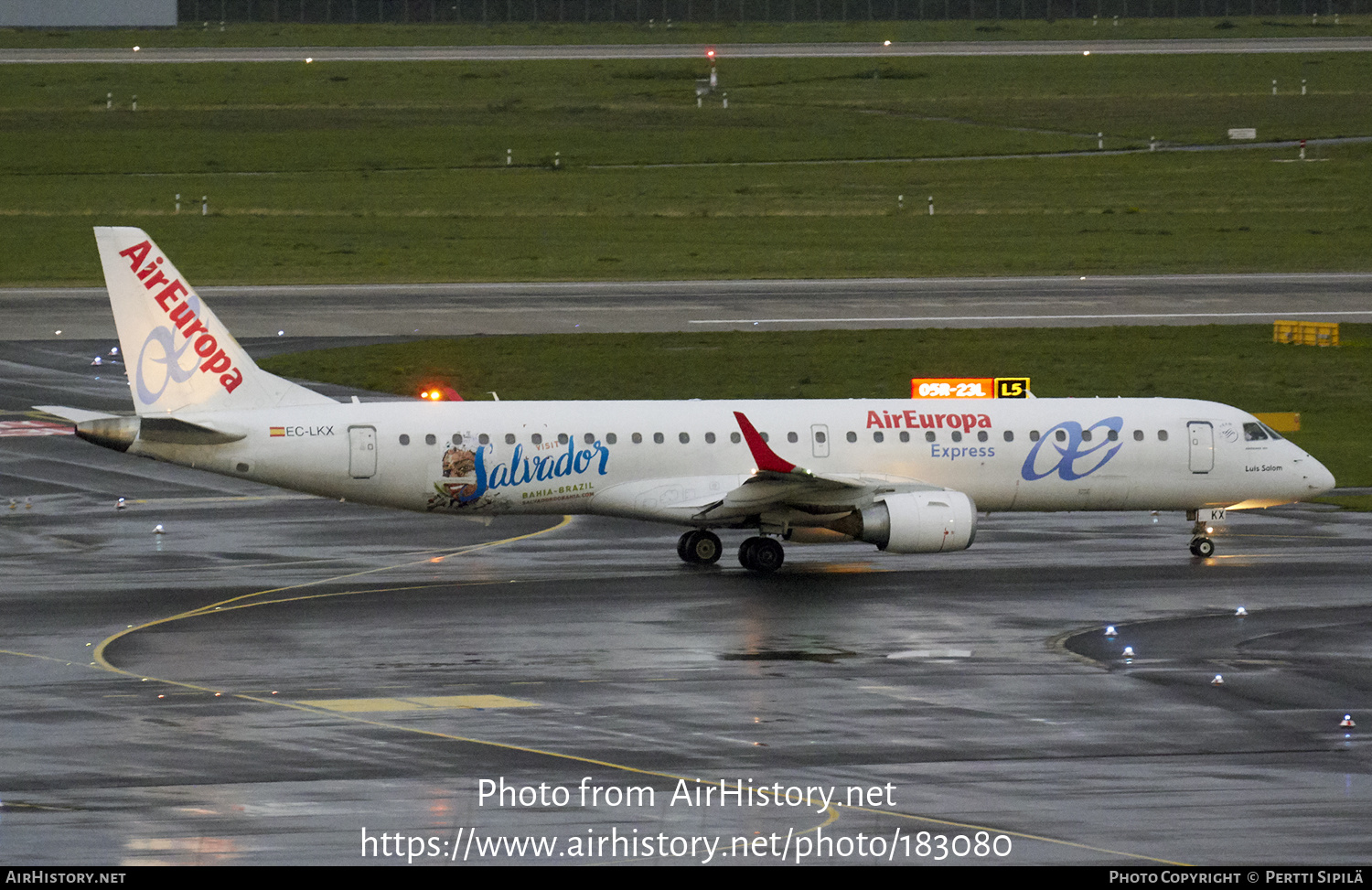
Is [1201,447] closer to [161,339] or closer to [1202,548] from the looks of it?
[1202,548]

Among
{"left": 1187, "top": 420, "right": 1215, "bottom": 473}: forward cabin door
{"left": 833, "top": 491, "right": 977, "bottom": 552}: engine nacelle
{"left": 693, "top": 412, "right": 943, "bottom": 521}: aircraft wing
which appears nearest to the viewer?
{"left": 693, "top": 412, "right": 943, "bottom": 521}: aircraft wing

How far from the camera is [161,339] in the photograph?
36375mm

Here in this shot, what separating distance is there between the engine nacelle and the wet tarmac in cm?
80

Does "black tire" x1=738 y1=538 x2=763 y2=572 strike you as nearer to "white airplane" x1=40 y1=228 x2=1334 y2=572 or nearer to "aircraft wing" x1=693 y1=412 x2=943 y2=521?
"white airplane" x1=40 y1=228 x2=1334 y2=572

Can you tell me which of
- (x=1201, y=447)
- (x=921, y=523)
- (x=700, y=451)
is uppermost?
(x=700, y=451)

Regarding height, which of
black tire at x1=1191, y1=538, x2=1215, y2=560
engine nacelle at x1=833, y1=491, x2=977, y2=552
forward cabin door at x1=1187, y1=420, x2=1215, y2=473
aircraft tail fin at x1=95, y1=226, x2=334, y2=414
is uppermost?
aircraft tail fin at x1=95, y1=226, x2=334, y2=414

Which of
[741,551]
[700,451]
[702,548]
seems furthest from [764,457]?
[702,548]

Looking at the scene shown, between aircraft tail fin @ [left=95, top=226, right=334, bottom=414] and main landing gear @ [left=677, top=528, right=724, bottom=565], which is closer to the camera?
aircraft tail fin @ [left=95, top=226, right=334, bottom=414]

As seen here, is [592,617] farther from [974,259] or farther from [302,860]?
[974,259]

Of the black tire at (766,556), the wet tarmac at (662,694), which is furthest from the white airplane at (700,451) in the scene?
the wet tarmac at (662,694)

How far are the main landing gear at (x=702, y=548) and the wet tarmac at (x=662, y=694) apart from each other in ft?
3.30

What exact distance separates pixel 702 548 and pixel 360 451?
677cm

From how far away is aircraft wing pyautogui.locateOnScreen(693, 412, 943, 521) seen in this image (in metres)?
35.5

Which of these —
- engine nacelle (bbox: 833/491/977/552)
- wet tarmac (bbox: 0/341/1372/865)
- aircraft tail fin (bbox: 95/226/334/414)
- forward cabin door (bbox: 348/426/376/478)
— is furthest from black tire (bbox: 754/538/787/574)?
aircraft tail fin (bbox: 95/226/334/414)
